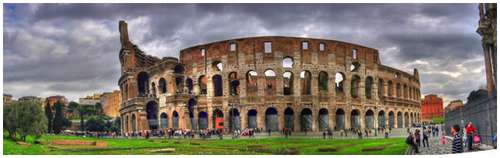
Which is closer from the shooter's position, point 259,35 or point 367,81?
point 259,35

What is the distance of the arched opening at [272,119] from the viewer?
77.5 ft

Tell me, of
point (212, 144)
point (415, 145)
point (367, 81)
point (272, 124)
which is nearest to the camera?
point (415, 145)

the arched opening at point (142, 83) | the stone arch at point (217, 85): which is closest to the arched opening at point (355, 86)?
the stone arch at point (217, 85)

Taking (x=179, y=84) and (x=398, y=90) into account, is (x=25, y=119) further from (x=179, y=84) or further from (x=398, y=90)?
(x=398, y=90)

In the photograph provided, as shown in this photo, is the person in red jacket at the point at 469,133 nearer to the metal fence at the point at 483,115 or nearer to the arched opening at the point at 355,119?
the metal fence at the point at 483,115

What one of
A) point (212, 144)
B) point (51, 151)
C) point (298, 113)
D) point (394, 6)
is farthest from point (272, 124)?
point (51, 151)

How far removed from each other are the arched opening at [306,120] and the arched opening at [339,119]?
3.18 feet

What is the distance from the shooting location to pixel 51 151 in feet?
70.0

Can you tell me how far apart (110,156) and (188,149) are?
7.81 feet

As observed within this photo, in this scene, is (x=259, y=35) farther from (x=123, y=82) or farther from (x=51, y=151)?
(x=51, y=151)

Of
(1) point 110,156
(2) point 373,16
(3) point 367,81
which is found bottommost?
(1) point 110,156

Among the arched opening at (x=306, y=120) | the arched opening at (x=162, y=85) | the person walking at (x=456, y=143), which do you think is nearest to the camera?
the person walking at (x=456, y=143)

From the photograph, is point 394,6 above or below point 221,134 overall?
above

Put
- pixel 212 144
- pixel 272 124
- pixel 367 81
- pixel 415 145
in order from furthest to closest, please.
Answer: pixel 367 81
pixel 272 124
pixel 212 144
pixel 415 145
